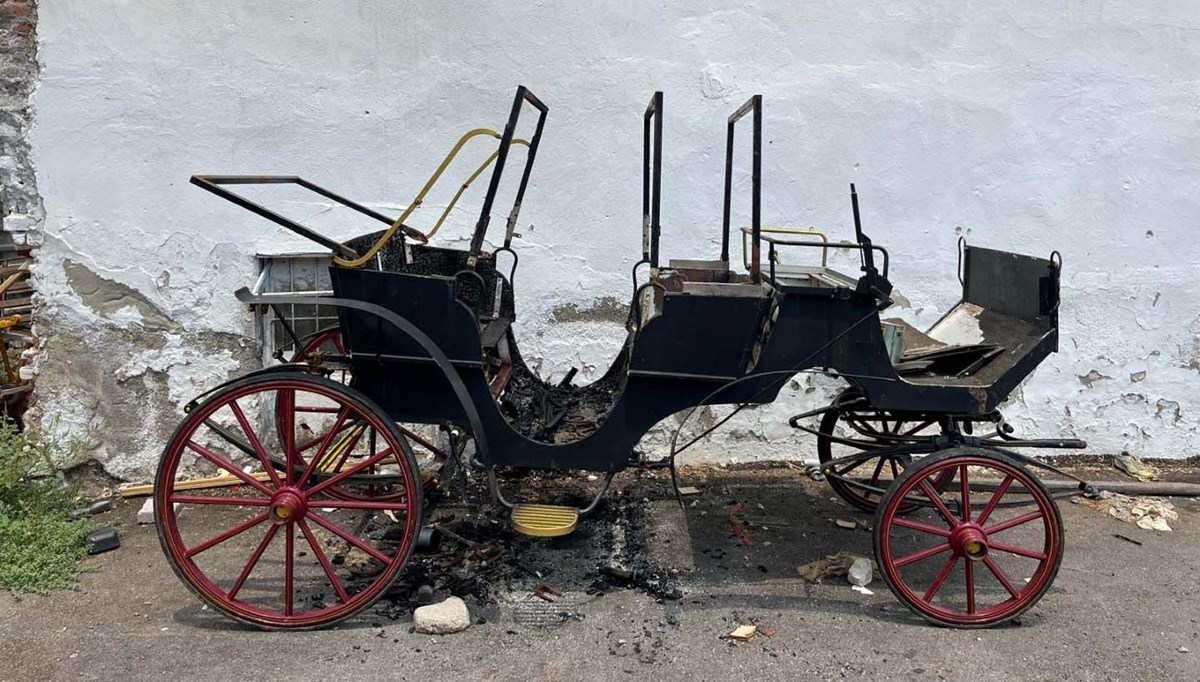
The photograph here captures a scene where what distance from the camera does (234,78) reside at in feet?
14.8

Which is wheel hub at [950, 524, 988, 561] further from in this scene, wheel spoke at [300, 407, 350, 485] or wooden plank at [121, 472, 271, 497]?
wooden plank at [121, 472, 271, 497]

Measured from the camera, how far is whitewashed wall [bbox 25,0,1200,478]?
4516mm

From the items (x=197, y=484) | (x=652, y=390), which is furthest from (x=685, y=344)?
(x=197, y=484)

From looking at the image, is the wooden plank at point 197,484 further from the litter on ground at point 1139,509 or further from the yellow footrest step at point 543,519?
the litter on ground at point 1139,509

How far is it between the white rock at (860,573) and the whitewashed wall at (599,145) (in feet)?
4.67

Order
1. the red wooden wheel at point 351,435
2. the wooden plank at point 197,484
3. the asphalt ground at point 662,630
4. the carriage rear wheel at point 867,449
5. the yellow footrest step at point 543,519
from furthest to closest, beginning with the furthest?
the wooden plank at point 197,484 → the red wooden wheel at point 351,435 → the carriage rear wheel at point 867,449 → the yellow footrest step at point 543,519 → the asphalt ground at point 662,630

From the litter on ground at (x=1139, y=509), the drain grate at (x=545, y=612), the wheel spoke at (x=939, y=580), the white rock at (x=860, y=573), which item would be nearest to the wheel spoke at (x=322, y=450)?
the drain grate at (x=545, y=612)

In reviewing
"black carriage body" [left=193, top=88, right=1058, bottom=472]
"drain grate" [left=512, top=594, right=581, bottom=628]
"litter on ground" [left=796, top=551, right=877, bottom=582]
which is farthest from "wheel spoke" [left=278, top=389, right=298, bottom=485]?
"litter on ground" [left=796, top=551, right=877, bottom=582]

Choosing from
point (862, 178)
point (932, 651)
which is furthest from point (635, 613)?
point (862, 178)

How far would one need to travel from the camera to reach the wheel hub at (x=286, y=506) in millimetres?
3240

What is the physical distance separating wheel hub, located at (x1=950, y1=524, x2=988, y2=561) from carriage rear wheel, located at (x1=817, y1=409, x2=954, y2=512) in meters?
0.31

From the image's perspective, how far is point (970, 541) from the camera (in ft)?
10.6

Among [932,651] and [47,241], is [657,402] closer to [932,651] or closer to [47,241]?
[932,651]

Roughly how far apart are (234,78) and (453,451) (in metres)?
2.46
